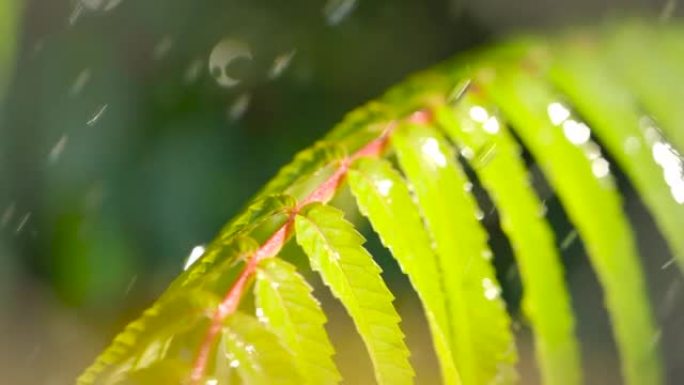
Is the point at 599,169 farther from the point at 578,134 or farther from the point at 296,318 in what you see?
the point at 296,318

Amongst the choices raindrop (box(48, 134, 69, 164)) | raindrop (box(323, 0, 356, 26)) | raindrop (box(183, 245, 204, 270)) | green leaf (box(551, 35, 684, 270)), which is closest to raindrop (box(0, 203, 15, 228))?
raindrop (box(48, 134, 69, 164))

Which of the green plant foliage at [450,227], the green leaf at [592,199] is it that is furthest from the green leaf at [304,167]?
the green leaf at [592,199]

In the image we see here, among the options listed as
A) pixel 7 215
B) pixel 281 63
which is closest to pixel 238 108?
pixel 281 63

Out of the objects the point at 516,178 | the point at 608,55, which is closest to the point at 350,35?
the point at 608,55

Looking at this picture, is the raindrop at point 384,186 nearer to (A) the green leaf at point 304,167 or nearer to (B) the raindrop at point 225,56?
(A) the green leaf at point 304,167

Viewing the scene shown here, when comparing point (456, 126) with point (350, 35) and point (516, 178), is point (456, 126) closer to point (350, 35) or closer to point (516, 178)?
point (516, 178)

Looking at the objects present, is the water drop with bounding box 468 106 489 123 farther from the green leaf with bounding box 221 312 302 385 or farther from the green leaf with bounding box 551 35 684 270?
the green leaf with bounding box 221 312 302 385
